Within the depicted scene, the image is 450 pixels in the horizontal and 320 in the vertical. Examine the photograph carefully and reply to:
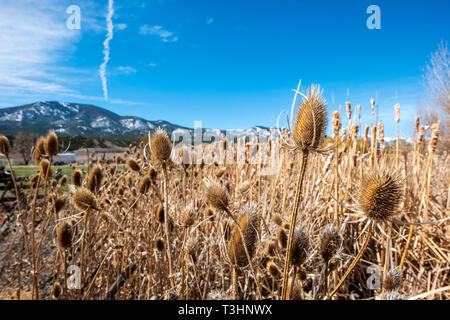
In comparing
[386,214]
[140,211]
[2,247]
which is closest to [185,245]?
[386,214]

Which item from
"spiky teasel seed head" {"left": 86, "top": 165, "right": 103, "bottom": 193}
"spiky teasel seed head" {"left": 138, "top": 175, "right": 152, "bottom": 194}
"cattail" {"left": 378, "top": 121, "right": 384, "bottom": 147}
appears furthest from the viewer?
"cattail" {"left": 378, "top": 121, "right": 384, "bottom": 147}

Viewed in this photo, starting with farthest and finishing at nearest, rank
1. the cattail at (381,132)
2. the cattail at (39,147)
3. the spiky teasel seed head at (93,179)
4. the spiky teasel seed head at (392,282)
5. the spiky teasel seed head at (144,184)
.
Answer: the cattail at (381,132), the spiky teasel seed head at (144,184), the cattail at (39,147), the spiky teasel seed head at (93,179), the spiky teasel seed head at (392,282)

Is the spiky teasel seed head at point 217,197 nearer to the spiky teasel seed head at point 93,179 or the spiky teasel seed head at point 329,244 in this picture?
the spiky teasel seed head at point 329,244

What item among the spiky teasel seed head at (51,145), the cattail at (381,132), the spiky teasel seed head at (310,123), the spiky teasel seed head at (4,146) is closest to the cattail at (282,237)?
the spiky teasel seed head at (310,123)

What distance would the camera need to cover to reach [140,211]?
2688 mm

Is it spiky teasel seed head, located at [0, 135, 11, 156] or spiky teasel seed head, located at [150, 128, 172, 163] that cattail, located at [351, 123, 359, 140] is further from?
spiky teasel seed head, located at [0, 135, 11, 156]

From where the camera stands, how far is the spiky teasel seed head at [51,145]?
1.74m

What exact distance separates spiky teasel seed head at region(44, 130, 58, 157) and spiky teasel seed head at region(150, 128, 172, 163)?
75cm

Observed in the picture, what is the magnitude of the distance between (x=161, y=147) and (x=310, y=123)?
857 mm

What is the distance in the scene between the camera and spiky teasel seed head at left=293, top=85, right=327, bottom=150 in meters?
0.84

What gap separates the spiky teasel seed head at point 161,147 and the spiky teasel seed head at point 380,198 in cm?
97

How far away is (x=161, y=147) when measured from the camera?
4.78 feet

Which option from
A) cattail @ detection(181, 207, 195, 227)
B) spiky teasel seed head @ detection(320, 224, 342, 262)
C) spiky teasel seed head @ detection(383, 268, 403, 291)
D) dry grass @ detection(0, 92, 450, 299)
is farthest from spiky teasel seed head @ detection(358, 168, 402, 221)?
cattail @ detection(181, 207, 195, 227)
